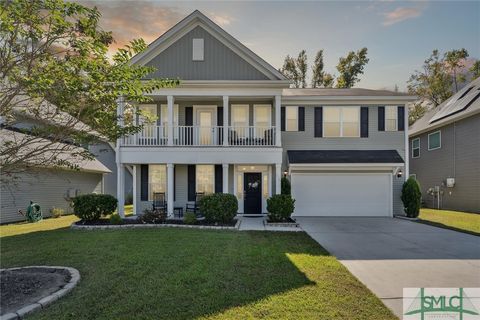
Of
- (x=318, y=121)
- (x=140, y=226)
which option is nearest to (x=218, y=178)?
(x=140, y=226)

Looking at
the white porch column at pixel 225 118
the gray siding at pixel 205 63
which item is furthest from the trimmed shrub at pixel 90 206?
the gray siding at pixel 205 63

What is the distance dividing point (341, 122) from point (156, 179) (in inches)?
371

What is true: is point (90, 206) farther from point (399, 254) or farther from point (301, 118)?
point (399, 254)

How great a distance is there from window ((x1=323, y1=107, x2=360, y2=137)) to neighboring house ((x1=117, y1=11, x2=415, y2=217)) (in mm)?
49

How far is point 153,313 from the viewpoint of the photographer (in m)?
4.01

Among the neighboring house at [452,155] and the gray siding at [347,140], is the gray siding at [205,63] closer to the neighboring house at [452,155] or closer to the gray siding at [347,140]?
the gray siding at [347,140]

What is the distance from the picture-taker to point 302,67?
34812 mm

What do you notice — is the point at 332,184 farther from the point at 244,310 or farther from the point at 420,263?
the point at 244,310

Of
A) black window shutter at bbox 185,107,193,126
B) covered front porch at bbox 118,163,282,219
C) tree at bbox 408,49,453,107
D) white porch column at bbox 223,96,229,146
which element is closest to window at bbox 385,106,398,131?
covered front porch at bbox 118,163,282,219

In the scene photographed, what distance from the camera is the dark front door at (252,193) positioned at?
47.7ft

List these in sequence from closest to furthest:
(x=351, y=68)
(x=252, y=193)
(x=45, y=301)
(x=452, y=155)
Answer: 1. (x=45, y=301)
2. (x=252, y=193)
3. (x=452, y=155)
4. (x=351, y=68)

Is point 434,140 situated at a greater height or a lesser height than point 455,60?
lesser

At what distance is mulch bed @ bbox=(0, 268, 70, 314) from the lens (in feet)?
14.3

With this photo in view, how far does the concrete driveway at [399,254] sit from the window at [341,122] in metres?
4.90
